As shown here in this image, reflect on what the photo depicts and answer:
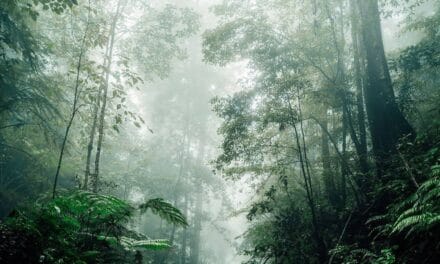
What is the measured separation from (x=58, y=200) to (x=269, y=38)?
648cm

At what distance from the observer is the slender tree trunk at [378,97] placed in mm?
7324

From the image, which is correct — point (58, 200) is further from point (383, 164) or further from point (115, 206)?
point (383, 164)

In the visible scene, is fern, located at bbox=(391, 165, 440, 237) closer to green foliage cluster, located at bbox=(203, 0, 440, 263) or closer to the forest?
the forest

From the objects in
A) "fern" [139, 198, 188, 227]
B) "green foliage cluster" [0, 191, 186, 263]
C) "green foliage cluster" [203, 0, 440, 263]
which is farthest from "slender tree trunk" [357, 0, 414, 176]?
"green foliage cluster" [0, 191, 186, 263]

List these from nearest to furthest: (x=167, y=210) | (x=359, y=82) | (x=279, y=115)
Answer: (x=167, y=210) → (x=279, y=115) → (x=359, y=82)

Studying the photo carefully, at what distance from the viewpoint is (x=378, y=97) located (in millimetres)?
7898

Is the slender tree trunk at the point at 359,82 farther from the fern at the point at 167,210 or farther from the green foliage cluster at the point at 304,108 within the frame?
the fern at the point at 167,210

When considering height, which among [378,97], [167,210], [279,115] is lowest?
[167,210]

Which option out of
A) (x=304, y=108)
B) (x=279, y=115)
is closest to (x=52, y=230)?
(x=279, y=115)

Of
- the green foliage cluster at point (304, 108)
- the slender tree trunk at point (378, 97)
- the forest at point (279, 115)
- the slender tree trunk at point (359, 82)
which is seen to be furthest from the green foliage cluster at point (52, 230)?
the slender tree trunk at point (359, 82)

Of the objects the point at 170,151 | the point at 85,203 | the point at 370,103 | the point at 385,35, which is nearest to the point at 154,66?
the point at 370,103

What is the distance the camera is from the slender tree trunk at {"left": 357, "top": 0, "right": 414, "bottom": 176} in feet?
24.0

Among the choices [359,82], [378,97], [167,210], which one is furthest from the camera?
[359,82]

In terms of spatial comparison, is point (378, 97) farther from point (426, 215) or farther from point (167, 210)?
point (167, 210)
